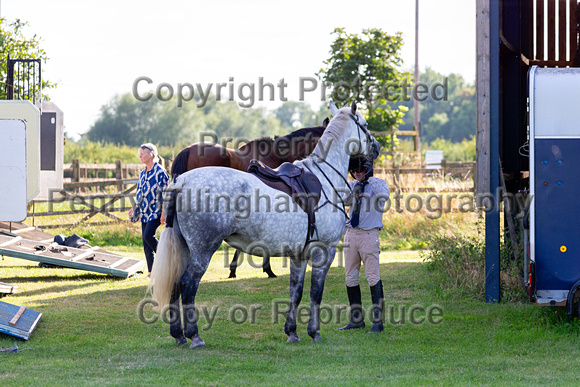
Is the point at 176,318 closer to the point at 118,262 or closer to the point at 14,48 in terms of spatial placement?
the point at 118,262

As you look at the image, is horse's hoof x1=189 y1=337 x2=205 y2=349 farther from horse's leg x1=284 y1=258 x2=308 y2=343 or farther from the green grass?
horse's leg x1=284 y1=258 x2=308 y2=343

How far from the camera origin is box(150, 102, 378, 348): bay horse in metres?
5.68

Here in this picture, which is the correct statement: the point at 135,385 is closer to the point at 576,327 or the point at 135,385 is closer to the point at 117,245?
A: the point at 576,327

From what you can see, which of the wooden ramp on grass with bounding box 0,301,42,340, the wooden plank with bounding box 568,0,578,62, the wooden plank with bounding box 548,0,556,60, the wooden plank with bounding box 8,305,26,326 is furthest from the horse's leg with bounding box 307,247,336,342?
the wooden plank with bounding box 568,0,578,62

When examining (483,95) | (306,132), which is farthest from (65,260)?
(483,95)

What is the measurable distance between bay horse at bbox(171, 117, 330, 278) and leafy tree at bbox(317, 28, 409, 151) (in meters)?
7.35

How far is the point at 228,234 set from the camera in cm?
577

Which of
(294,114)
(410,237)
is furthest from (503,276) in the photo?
(294,114)

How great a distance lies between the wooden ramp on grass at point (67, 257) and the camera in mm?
9602

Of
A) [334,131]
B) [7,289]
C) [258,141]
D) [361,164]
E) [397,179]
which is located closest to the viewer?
[334,131]

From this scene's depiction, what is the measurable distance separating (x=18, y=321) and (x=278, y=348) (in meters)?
2.46

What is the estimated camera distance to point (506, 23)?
9156 mm

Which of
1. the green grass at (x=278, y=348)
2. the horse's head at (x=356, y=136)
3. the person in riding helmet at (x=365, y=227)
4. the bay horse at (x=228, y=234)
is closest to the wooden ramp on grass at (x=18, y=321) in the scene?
the green grass at (x=278, y=348)

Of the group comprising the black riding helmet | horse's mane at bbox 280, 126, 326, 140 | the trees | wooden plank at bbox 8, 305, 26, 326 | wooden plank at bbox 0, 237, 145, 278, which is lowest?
wooden plank at bbox 8, 305, 26, 326
